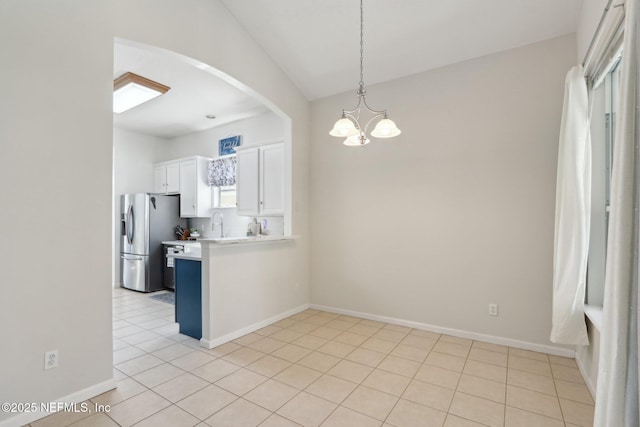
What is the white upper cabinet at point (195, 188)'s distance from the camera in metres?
5.65

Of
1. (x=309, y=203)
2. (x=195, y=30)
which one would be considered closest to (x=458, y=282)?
(x=309, y=203)

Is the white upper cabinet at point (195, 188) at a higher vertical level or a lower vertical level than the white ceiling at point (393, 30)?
lower

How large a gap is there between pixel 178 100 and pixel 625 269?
16.6ft

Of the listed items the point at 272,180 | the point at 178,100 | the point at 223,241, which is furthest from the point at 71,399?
the point at 178,100

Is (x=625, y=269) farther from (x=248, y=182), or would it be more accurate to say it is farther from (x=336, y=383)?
(x=248, y=182)

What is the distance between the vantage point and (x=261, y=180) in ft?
14.9

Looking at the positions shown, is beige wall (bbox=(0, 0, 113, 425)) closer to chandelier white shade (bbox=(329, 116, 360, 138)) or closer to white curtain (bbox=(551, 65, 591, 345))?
chandelier white shade (bbox=(329, 116, 360, 138))

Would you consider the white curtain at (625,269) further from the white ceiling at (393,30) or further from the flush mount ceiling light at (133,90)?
the flush mount ceiling light at (133,90)

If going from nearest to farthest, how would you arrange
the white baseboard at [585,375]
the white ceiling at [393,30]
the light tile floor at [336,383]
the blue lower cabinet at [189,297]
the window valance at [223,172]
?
the light tile floor at [336,383], the white baseboard at [585,375], the white ceiling at [393,30], the blue lower cabinet at [189,297], the window valance at [223,172]

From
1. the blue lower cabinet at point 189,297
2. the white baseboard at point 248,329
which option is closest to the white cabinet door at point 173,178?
the blue lower cabinet at point 189,297

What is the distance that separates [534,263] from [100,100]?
3926 millimetres

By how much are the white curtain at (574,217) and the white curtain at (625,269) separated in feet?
4.28

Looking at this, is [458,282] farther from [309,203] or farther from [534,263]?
[309,203]

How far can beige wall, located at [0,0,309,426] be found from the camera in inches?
73.2
